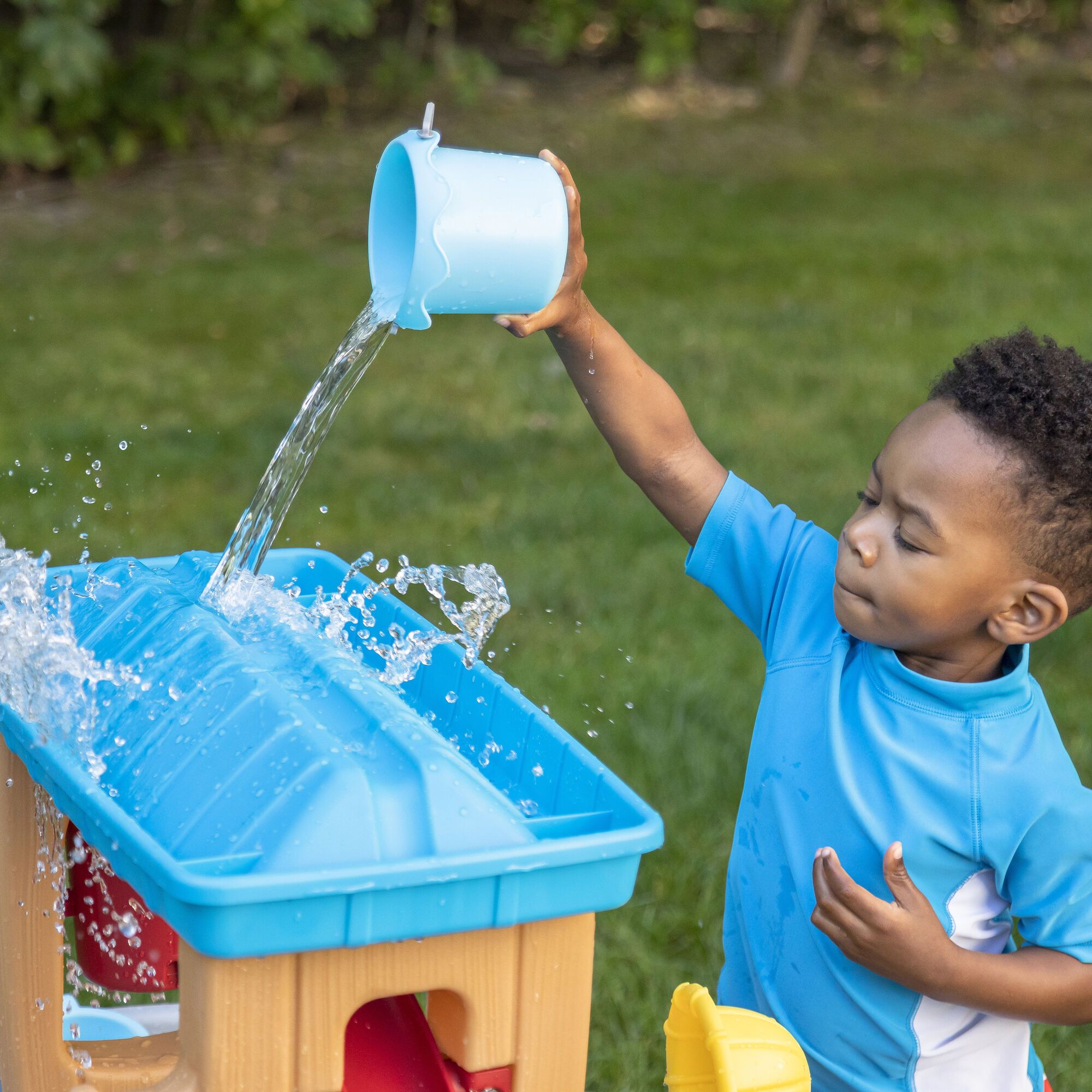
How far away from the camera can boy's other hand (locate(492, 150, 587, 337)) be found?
163 cm

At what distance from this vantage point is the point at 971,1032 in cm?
163

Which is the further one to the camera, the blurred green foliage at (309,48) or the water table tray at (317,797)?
the blurred green foliage at (309,48)

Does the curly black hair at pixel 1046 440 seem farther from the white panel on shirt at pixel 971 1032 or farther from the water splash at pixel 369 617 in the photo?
the water splash at pixel 369 617

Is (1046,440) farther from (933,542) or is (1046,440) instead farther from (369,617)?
(369,617)

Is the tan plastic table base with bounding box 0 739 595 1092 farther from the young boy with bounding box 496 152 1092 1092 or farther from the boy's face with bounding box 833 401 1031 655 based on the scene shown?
the boy's face with bounding box 833 401 1031 655

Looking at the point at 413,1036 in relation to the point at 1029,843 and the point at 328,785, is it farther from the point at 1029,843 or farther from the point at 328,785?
the point at 1029,843

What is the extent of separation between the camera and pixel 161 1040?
163cm

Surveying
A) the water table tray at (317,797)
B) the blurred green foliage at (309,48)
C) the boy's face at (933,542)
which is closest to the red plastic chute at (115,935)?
the water table tray at (317,797)

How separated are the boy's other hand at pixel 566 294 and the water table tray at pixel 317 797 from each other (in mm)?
371

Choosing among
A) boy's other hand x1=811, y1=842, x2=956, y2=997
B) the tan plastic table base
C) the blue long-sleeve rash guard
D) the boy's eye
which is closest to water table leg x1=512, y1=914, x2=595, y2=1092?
the tan plastic table base

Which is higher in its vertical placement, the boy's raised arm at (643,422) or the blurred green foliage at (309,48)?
the boy's raised arm at (643,422)

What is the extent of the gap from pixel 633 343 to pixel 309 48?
2.86m

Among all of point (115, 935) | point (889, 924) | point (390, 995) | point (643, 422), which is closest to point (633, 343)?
point (643, 422)

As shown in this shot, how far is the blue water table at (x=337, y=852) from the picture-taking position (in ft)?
3.88
